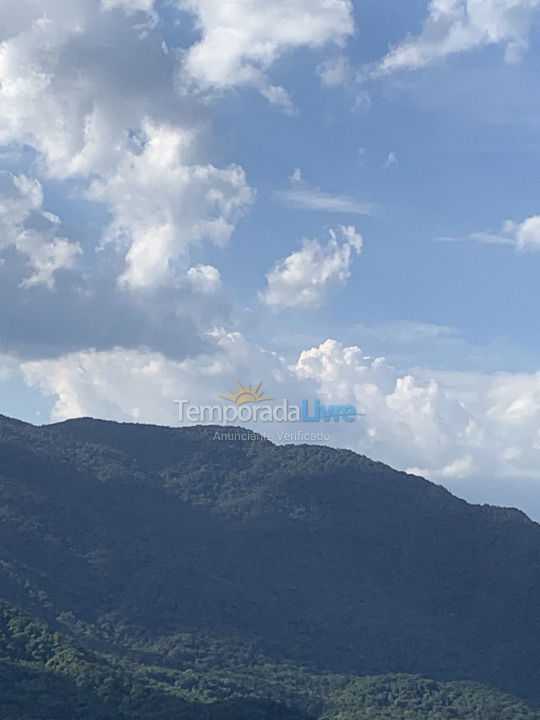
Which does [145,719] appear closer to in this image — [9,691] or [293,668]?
[9,691]

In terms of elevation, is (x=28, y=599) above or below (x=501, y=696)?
above

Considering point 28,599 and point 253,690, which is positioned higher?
point 28,599

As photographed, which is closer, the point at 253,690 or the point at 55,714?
the point at 55,714

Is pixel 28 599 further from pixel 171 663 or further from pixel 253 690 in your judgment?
pixel 253 690

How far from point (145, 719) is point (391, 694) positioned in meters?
53.5

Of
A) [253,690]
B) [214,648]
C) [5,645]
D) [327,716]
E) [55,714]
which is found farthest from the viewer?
[214,648]

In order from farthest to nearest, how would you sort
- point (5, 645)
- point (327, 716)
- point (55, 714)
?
1. point (327, 716)
2. point (5, 645)
3. point (55, 714)

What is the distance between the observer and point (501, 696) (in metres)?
178

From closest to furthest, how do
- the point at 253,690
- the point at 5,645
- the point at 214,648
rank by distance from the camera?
the point at 5,645, the point at 253,690, the point at 214,648

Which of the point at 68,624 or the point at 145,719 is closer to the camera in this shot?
the point at 145,719

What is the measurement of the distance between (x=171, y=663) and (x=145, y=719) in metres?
51.6

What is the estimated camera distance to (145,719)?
447ft

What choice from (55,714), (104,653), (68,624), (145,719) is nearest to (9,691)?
(55,714)

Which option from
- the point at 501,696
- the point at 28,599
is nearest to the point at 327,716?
the point at 501,696
